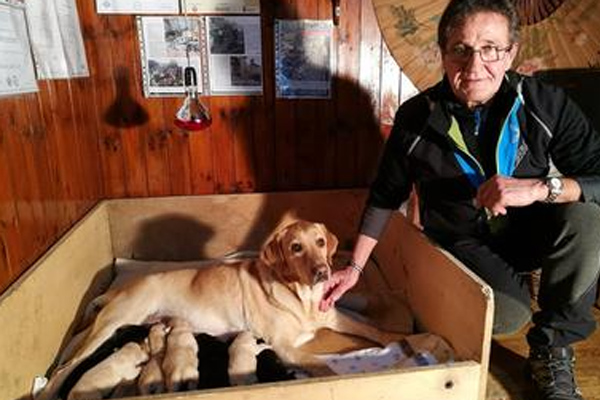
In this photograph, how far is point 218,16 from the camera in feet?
6.48

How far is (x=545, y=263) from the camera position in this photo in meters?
1.30

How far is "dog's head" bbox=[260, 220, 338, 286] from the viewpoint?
1.42 metres

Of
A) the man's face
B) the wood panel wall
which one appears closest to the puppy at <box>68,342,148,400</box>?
the wood panel wall

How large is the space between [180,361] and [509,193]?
100cm

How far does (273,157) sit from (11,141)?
115cm

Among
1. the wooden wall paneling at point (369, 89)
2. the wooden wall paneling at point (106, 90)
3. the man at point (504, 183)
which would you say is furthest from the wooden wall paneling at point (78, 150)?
the wooden wall paneling at point (369, 89)

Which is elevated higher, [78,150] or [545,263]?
[78,150]

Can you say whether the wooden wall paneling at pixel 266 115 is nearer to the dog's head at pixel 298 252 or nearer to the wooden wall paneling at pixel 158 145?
the wooden wall paneling at pixel 158 145

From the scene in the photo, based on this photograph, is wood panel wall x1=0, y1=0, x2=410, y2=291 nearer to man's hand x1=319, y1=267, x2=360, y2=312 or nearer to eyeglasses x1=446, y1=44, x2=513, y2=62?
man's hand x1=319, y1=267, x2=360, y2=312

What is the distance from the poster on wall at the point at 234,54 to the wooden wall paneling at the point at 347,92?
0.39 meters

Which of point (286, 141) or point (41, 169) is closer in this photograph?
point (41, 169)

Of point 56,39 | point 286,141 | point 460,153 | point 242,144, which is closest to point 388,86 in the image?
point 286,141

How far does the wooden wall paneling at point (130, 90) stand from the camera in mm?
1969

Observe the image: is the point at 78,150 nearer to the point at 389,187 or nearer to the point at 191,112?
the point at 191,112
